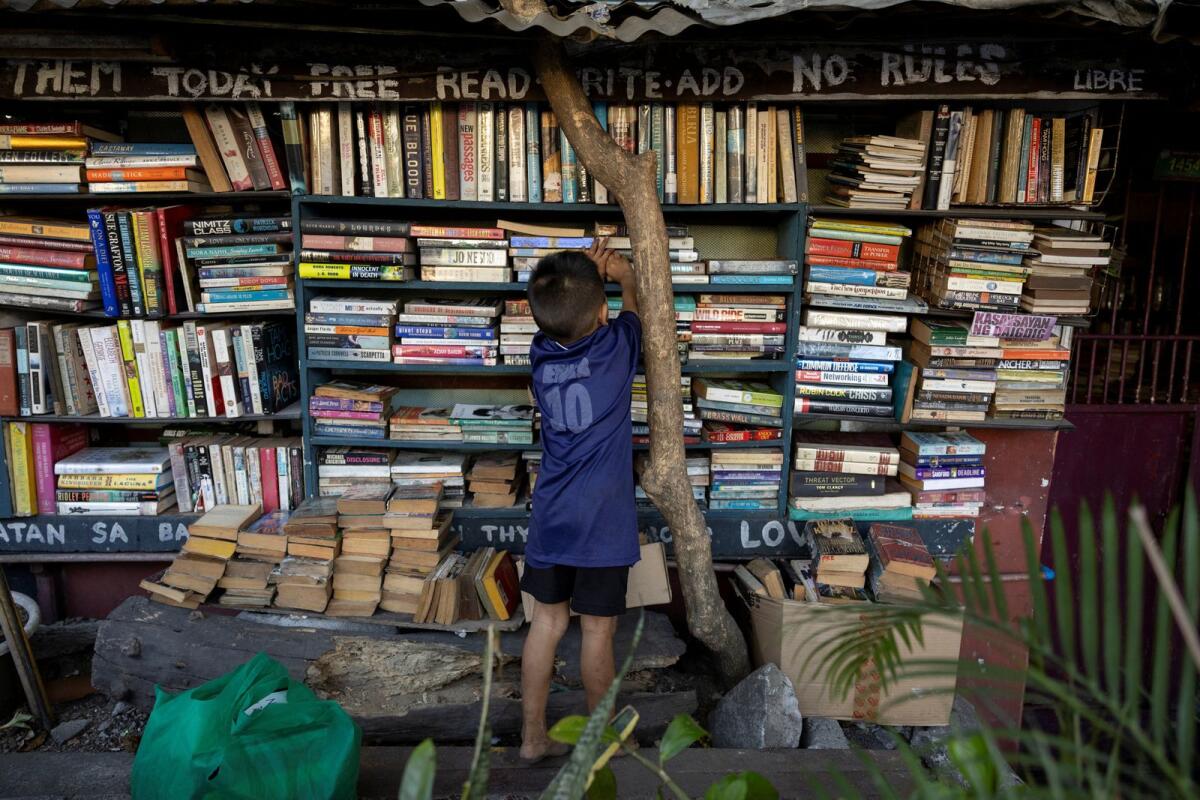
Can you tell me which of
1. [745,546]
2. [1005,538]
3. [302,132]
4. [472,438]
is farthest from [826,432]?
[302,132]

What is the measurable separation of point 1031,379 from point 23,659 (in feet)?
15.9

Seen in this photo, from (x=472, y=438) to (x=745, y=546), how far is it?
57.7 inches

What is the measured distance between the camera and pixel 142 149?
3820mm

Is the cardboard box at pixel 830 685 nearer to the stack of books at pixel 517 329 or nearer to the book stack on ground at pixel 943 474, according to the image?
the book stack on ground at pixel 943 474

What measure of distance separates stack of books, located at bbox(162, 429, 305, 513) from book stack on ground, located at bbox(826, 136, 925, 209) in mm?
2977

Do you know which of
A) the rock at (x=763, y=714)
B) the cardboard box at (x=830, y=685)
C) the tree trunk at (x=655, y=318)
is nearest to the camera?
the tree trunk at (x=655, y=318)

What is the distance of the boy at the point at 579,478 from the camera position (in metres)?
3.03

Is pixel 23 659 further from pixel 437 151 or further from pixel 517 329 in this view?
pixel 437 151

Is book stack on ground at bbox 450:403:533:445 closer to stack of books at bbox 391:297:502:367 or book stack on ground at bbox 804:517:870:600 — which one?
stack of books at bbox 391:297:502:367

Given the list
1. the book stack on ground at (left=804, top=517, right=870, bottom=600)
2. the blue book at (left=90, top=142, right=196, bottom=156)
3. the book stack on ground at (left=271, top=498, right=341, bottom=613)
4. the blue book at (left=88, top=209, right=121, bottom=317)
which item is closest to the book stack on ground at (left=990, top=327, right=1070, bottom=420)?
the book stack on ground at (left=804, top=517, right=870, bottom=600)

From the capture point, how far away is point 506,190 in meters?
3.82

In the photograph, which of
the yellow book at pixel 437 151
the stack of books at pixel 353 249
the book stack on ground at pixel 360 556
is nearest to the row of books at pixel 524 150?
the yellow book at pixel 437 151

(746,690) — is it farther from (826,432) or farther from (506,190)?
(506,190)

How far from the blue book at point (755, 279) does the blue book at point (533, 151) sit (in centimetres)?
92
